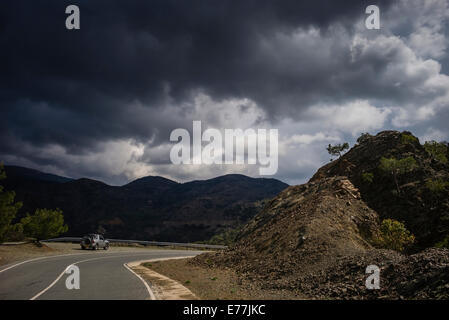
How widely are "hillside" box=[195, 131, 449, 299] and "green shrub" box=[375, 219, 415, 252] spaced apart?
0.74 metres

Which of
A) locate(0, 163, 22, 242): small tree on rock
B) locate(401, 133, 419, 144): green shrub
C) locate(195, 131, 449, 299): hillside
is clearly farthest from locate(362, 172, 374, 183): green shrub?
locate(0, 163, 22, 242): small tree on rock

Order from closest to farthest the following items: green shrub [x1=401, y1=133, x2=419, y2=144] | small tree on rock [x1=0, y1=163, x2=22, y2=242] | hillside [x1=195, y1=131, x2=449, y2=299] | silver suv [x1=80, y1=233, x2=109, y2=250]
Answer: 1. hillside [x1=195, y1=131, x2=449, y2=299]
2. small tree on rock [x1=0, y1=163, x2=22, y2=242]
3. green shrub [x1=401, y1=133, x2=419, y2=144]
4. silver suv [x1=80, y1=233, x2=109, y2=250]

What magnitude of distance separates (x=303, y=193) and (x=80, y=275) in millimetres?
22775

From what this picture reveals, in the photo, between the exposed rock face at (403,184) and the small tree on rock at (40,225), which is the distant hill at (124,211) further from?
the exposed rock face at (403,184)

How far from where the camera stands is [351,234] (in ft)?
72.9

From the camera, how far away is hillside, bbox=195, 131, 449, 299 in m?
12.9

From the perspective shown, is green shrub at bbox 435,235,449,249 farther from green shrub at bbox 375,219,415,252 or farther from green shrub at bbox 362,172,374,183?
green shrub at bbox 362,172,374,183

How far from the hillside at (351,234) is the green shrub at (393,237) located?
0.74m

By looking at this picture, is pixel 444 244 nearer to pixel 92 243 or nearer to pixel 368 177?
pixel 368 177

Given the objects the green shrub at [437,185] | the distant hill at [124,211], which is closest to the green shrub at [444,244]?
the green shrub at [437,185]

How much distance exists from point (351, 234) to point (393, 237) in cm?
301

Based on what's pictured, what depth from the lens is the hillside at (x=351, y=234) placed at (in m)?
12.9

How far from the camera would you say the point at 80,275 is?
56.5 ft
